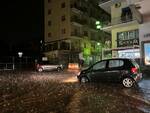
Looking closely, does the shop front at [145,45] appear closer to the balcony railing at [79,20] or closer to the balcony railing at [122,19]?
the balcony railing at [122,19]

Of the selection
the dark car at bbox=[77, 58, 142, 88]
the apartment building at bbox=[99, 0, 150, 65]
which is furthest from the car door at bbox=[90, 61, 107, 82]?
the apartment building at bbox=[99, 0, 150, 65]

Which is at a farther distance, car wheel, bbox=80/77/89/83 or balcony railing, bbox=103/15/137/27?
balcony railing, bbox=103/15/137/27

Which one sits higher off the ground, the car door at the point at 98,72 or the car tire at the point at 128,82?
the car door at the point at 98,72

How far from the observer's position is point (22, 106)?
9469 millimetres

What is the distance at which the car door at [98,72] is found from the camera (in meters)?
15.6

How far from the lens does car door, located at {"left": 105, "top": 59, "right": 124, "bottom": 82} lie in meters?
14.9

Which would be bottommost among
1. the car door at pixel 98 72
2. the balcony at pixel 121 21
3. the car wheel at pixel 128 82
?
the car wheel at pixel 128 82

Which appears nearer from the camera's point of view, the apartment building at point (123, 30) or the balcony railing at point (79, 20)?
the apartment building at point (123, 30)

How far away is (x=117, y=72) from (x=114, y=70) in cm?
22

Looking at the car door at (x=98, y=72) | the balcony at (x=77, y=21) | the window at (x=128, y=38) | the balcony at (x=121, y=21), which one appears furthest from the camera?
the balcony at (x=77, y=21)

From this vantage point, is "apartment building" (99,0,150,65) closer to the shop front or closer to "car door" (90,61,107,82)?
the shop front

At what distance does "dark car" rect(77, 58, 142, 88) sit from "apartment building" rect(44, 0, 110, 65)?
38.6 meters

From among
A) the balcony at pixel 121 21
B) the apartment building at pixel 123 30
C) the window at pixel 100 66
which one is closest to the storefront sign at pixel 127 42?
the apartment building at pixel 123 30

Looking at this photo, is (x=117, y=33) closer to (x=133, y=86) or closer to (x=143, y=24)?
(x=143, y=24)
